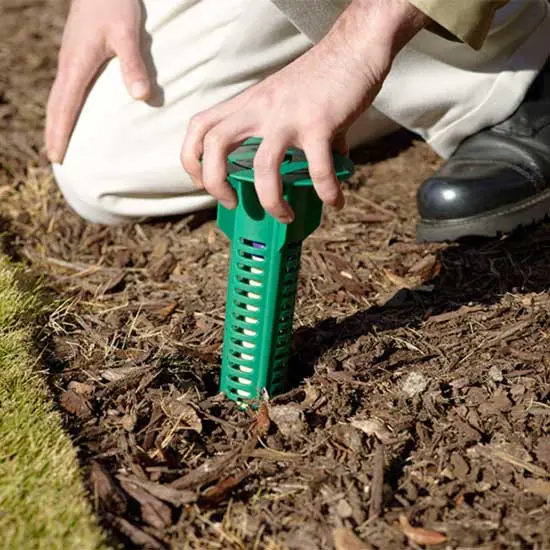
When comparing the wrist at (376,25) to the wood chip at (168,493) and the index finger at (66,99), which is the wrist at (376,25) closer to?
the wood chip at (168,493)

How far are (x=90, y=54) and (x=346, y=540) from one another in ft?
6.23

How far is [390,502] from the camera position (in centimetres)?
188

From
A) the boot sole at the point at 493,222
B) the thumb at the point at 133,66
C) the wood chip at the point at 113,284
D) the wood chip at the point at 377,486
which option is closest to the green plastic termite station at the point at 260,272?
the wood chip at the point at 377,486

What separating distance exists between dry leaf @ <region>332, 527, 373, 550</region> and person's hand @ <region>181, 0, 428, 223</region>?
0.63 meters

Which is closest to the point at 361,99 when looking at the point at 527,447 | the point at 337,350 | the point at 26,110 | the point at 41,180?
the point at 337,350

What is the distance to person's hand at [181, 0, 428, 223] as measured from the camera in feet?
6.06

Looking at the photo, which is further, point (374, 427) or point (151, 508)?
point (374, 427)

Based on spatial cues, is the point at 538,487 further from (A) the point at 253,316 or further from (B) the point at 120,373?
(B) the point at 120,373

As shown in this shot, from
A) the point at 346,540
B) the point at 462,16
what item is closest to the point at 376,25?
the point at 462,16

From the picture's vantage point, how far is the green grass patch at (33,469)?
5.57ft

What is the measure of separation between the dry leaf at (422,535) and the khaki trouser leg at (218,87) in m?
1.54

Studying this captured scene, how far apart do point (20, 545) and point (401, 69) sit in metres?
1.86

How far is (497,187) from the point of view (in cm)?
281

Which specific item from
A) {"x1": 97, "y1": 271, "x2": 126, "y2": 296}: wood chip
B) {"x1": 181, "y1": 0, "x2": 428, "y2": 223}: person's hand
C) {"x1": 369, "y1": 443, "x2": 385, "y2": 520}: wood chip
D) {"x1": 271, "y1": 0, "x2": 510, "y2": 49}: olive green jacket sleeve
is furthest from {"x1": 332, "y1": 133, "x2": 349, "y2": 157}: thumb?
{"x1": 97, "y1": 271, "x2": 126, "y2": 296}: wood chip
